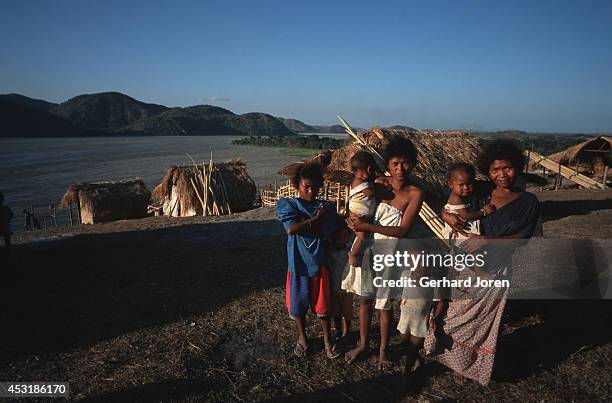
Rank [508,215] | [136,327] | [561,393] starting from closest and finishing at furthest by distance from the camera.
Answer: [508,215] → [561,393] → [136,327]

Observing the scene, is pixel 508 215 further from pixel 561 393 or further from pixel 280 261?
pixel 280 261

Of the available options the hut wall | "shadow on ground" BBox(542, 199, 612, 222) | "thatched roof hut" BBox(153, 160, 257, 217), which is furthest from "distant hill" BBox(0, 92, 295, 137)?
"shadow on ground" BBox(542, 199, 612, 222)

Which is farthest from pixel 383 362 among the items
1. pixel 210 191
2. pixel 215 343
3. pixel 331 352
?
pixel 210 191

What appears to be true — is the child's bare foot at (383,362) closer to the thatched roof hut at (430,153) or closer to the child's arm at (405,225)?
the child's arm at (405,225)

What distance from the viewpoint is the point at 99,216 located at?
45.2 ft

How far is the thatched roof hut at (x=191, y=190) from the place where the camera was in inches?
547

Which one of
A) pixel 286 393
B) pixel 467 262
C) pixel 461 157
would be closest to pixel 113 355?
pixel 286 393

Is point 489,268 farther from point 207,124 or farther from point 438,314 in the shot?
point 207,124

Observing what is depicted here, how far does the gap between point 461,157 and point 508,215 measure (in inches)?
326

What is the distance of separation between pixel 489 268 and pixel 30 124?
407 feet

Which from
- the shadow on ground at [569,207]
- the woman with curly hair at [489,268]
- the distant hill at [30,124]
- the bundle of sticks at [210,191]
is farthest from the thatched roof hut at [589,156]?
the distant hill at [30,124]

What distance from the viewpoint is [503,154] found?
90.2 inches

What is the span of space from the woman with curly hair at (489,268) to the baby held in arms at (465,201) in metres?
0.04

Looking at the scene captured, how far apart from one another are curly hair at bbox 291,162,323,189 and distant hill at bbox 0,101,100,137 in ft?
386
